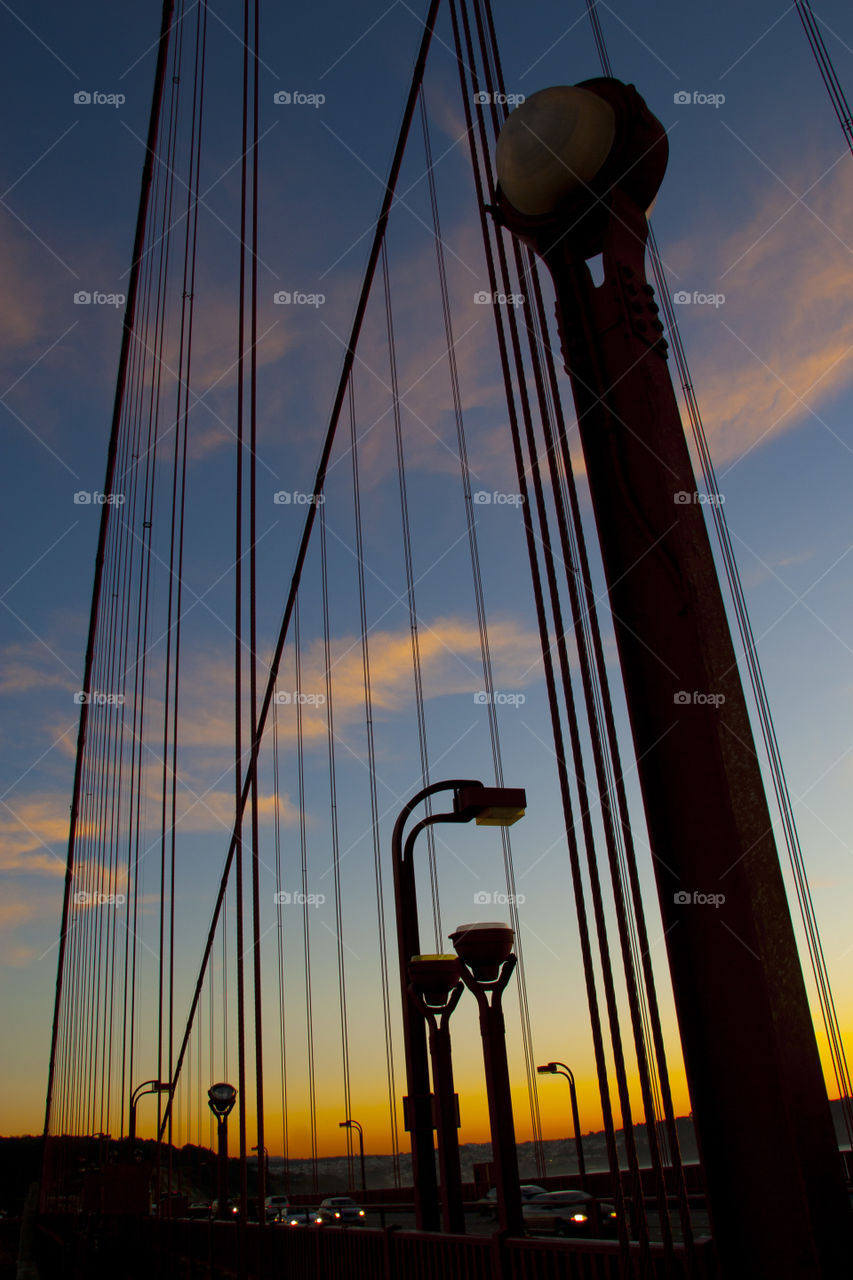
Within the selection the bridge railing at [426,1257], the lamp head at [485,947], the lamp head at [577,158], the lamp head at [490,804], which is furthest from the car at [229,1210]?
the lamp head at [577,158]

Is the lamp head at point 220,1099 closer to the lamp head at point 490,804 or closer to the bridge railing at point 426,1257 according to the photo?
the bridge railing at point 426,1257

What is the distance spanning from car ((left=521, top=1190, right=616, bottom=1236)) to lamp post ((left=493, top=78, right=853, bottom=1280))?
23.1 ft

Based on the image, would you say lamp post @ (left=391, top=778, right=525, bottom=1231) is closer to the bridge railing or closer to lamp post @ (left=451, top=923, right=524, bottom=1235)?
the bridge railing

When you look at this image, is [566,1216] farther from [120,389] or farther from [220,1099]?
[120,389]

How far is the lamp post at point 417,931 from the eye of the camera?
15.4ft

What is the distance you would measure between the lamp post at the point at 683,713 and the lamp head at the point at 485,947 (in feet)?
9.54

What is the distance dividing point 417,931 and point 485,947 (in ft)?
2.31

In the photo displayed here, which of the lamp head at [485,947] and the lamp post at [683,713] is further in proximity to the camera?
the lamp head at [485,947]

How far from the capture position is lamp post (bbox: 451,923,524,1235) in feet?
14.2

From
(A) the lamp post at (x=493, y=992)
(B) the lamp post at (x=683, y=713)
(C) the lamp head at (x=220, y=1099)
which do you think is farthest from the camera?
(C) the lamp head at (x=220, y=1099)

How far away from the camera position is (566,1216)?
9602 mm

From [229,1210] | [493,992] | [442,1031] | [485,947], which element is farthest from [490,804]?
[229,1210]

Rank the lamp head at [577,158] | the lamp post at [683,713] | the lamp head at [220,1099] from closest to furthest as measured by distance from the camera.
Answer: the lamp post at [683,713] → the lamp head at [577,158] → the lamp head at [220,1099]

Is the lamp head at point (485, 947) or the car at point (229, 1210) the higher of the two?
the lamp head at point (485, 947)
